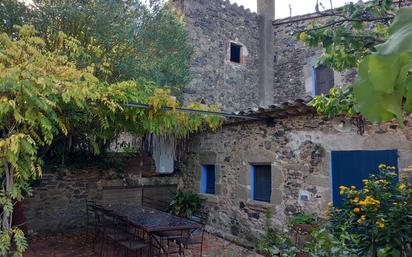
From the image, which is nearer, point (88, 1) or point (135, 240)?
point (135, 240)

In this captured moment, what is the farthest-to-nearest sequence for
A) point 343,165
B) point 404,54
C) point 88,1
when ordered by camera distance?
1. point 88,1
2. point 343,165
3. point 404,54

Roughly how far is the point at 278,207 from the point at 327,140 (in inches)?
62.3

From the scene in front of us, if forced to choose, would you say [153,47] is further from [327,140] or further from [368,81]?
[368,81]

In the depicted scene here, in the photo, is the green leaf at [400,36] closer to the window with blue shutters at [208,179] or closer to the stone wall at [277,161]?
the stone wall at [277,161]

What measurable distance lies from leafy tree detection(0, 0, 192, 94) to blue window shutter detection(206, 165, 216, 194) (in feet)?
7.41

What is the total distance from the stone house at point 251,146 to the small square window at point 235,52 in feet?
0.12

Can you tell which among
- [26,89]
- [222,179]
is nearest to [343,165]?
[222,179]

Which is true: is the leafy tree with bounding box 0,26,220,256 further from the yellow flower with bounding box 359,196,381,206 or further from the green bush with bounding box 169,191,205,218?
the green bush with bounding box 169,191,205,218

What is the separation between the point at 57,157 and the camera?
7.66 metres

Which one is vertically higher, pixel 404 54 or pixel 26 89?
pixel 26 89

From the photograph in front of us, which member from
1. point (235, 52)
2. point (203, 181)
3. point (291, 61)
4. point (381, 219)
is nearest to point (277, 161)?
point (203, 181)

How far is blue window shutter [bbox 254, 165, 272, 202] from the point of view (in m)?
6.29

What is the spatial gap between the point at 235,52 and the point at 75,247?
7670 mm

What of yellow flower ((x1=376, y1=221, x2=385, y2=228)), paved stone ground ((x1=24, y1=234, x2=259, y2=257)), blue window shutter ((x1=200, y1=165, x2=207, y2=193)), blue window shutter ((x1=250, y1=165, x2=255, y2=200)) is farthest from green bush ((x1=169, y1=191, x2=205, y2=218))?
yellow flower ((x1=376, y1=221, x2=385, y2=228))
